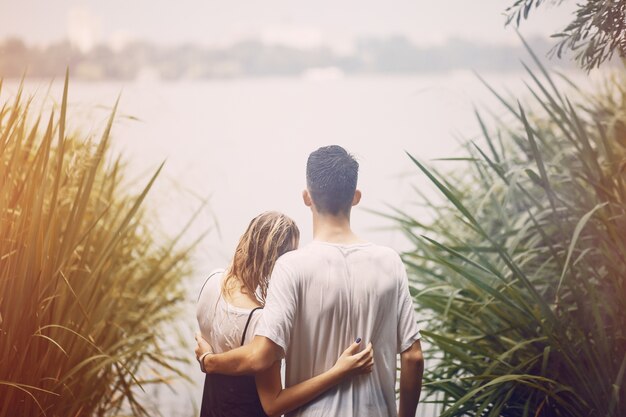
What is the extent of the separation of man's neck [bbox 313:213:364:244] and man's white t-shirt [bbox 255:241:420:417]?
2cm

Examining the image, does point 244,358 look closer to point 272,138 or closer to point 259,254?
point 259,254

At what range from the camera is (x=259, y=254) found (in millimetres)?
2086

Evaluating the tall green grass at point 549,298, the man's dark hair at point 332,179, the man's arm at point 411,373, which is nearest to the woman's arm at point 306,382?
the man's arm at point 411,373

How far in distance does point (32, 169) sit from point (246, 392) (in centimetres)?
99

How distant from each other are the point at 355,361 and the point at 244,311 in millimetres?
352

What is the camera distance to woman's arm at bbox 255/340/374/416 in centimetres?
179

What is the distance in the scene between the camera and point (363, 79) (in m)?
3.91

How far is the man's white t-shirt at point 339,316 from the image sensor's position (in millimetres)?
1777

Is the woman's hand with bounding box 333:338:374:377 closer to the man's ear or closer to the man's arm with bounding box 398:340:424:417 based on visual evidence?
the man's arm with bounding box 398:340:424:417

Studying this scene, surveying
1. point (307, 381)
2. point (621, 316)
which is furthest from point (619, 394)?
point (307, 381)

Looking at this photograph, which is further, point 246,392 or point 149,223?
point 149,223

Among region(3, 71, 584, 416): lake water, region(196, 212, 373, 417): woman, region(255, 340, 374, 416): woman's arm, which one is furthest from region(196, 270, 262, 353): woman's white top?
region(3, 71, 584, 416): lake water

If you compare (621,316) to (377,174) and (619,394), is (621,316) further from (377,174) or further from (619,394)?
(377,174)

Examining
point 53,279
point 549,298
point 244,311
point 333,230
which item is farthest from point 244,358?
point 549,298
